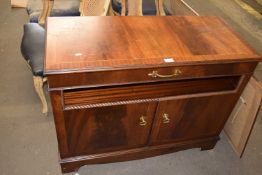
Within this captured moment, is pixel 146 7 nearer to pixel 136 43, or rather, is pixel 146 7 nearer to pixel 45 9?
pixel 45 9

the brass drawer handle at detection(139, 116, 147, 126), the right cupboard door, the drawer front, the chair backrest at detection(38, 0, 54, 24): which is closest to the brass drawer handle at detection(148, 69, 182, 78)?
the drawer front

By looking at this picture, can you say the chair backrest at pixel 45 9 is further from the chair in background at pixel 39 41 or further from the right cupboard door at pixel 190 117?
the right cupboard door at pixel 190 117

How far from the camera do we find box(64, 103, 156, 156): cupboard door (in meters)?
1.12

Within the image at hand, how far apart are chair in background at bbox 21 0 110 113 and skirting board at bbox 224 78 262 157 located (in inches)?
45.2

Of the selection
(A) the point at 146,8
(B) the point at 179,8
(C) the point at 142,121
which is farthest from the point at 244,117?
(A) the point at 146,8

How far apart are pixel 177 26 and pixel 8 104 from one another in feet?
4.19

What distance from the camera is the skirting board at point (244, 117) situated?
1344mm

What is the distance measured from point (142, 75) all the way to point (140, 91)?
11 cm

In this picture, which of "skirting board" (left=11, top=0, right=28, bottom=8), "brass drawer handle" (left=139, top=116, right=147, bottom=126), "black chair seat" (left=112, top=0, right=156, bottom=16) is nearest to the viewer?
"brass drawer handle" (left=139, top=116, right=147, bottom=126)

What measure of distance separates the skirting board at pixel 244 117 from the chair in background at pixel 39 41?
3.77 ft

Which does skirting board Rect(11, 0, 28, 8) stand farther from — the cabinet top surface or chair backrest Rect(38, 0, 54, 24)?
the cabinet top surface

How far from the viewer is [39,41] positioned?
63.1 inches

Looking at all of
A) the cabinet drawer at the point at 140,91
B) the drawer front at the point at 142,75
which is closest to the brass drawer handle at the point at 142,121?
the cabinet drawer at the point at 140,91

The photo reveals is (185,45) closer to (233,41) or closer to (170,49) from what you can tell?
(170,49)
